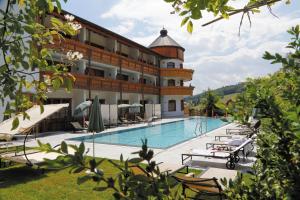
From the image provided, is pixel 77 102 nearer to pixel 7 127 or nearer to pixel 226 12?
pixel 7 127

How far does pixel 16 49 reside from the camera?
2.12 m

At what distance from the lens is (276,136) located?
151cm

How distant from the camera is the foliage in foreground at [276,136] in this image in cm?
135

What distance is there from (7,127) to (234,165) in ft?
27.9

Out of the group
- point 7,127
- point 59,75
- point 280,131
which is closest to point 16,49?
point 59,75

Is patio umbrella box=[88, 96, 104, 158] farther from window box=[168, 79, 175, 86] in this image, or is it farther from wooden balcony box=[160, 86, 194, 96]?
window box=[168, 79, 175, 86]

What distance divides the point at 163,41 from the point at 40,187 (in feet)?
146

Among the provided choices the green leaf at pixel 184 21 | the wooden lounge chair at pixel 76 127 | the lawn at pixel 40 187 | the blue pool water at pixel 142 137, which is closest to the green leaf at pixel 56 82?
the green leaf at pixel 184 21

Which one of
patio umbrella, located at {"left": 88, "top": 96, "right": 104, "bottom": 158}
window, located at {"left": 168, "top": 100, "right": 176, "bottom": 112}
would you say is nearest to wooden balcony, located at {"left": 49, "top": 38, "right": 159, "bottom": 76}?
window, located at {"left": 168, "top": 100, "right": 176, "bottom": 112}

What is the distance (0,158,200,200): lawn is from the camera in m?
7.00

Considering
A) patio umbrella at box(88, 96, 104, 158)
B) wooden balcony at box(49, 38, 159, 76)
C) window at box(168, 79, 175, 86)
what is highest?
wooden balcony at box(49, 38, 159, 76)

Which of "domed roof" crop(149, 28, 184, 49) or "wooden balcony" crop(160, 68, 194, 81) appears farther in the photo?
"domed roof" crop(149, 28, 184, 49)

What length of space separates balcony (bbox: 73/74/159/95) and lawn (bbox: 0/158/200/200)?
1577 centimetres

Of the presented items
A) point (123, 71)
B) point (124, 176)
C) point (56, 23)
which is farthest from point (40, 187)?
point (123, 71)
